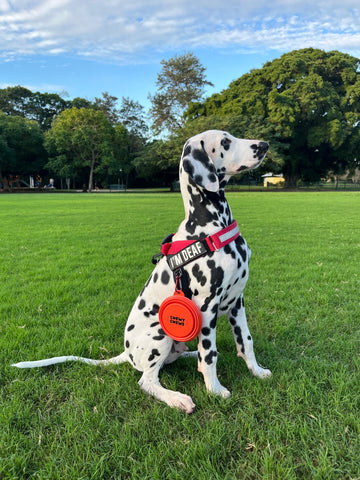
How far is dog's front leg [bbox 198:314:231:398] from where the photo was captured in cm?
207

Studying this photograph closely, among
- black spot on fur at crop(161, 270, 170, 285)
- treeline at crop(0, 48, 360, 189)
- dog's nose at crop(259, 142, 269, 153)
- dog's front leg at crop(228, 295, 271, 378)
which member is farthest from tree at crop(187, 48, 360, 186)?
black spot on fur at crop(161, 270, 170, 285)

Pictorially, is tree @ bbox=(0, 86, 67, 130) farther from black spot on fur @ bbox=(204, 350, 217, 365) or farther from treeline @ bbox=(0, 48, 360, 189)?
black spot on fur @ bbox=(204, 350, 217, 365)

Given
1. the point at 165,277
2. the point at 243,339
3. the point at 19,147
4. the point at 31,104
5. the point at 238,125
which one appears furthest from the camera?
the point at 31,104

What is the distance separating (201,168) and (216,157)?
0.16 meters

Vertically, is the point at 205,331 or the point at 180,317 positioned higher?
the point at 180,317

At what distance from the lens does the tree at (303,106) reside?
1405 inches

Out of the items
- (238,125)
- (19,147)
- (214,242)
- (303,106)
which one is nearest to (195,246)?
(214,242)

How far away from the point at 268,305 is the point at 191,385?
1783 mm

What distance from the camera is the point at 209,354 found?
2098 millimetres

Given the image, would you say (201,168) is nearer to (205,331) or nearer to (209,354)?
(205,331)

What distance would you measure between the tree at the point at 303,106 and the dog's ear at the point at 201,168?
112ft

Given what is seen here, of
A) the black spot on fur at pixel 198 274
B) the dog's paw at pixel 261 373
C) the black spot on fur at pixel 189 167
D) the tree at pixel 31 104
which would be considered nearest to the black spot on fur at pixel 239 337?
the dog's paw at pixel 261 373

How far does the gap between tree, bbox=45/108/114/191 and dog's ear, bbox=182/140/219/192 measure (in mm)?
43461

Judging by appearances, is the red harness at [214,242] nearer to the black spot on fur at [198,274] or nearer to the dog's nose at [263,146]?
the black spot on fur at [198,274]
